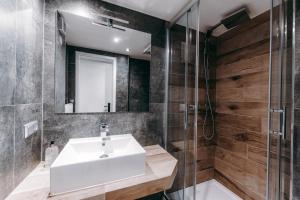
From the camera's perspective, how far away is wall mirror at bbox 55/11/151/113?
1.32 metres

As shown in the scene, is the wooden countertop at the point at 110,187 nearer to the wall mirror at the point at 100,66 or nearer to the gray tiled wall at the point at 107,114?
the gray tiled wall at the point at 107,114

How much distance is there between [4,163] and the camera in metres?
0.75

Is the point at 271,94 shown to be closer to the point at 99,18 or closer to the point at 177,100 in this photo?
the point at 177,100

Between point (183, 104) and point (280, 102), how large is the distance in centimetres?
76

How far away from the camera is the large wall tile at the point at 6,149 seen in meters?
0.73

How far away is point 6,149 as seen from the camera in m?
0.76

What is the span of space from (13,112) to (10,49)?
36 cm

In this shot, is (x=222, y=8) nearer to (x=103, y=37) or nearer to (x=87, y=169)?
(x=103, y=37)

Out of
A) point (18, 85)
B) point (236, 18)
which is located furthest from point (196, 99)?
point (18, 85)

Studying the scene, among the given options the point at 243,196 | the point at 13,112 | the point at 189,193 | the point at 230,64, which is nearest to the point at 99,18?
the point at 13,112

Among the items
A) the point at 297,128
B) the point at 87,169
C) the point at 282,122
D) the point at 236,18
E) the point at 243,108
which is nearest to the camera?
the point at 87,169

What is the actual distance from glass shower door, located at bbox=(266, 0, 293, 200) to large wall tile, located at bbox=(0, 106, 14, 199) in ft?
5.47

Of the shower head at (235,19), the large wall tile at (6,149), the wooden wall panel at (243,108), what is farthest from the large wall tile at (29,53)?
the wooden wall panel at (243,108)

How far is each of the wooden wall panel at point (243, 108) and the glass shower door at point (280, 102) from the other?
0.62 metres
